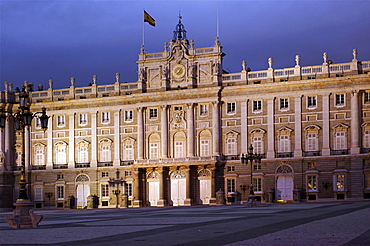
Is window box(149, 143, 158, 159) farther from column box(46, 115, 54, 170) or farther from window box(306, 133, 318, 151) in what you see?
window box(306, 133, 318, 151)

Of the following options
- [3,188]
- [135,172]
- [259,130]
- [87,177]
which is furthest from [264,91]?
[3,188]

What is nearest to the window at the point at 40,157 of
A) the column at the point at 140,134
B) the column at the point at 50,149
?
the column at the point at 50,149

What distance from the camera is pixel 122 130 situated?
7506 cm

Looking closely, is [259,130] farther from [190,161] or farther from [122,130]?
[122,130]

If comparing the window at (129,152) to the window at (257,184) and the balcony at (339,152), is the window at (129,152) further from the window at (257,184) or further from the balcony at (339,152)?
the balcony at (339,152)

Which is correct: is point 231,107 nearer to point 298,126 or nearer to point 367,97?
point 298,126

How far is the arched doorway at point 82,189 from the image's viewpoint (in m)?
75.7

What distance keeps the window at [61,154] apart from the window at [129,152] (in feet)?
23.5

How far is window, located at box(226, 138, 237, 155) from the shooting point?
232ft

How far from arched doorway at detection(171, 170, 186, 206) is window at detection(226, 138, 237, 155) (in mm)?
5327

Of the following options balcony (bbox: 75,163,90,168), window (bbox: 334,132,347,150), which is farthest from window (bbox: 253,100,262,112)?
balcony (bbox: 75,163,90,168)

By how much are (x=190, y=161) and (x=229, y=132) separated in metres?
4.90

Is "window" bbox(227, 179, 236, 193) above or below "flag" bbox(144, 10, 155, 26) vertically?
below

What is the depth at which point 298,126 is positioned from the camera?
68062mm
